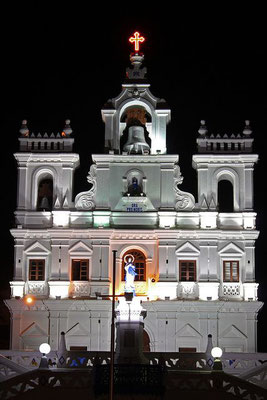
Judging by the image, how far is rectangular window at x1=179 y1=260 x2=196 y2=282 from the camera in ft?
169

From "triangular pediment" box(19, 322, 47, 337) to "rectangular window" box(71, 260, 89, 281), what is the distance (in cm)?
332

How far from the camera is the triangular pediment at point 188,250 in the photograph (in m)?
51.8

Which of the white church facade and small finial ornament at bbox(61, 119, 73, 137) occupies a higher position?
small finial ornament at bbox(61, 119, 73, 137)

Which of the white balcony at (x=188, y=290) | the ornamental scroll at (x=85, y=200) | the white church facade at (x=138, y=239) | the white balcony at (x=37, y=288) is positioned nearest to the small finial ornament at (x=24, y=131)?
the white church facade at (x=138, y=239)

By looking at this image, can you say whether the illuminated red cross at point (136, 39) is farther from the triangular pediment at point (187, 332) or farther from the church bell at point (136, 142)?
the triangular pediment at point (187, 332)

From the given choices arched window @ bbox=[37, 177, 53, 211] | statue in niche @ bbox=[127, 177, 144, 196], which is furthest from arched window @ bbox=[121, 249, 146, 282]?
arched window @ bbox=[37, 177, 53, 211]

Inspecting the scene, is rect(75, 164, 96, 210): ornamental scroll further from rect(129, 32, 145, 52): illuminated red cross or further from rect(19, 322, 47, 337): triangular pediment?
rect(129, 32, 145, 52): illuminated red cross

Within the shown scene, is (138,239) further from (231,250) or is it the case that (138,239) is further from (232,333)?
(232,333)

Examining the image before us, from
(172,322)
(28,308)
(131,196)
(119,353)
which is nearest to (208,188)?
(131,196)

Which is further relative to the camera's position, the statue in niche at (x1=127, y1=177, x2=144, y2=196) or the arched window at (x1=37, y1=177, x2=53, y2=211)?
the arched window at (x1=37, y1=177, x2=53, y2=211)

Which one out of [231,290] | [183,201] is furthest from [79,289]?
[231,290]

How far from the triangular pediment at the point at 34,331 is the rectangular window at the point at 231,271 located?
10.5 metres

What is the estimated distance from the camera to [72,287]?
169 feet

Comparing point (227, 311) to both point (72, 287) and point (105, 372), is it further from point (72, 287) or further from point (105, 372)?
point (105, 372)
